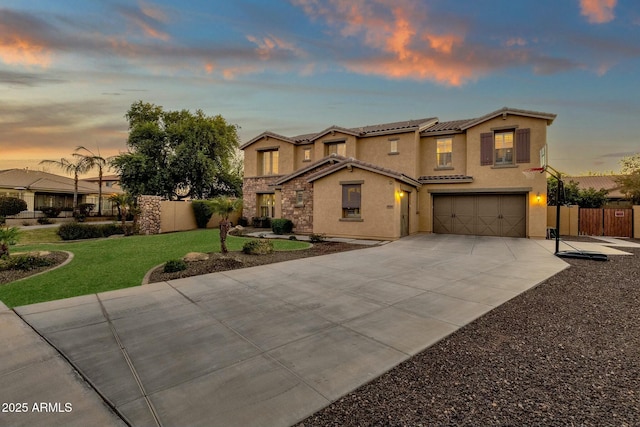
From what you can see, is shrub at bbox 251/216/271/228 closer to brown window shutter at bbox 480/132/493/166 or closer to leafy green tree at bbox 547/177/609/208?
brown window shutter at bbox 480/132/493/166

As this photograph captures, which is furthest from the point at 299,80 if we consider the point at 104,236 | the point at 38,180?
the point at 38,180

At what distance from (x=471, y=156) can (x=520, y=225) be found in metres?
4.90

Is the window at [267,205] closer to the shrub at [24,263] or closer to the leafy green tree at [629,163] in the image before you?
the shrub at [24,263]

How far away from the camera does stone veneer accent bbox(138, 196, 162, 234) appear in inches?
702

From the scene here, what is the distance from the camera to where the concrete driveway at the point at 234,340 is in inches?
97.7

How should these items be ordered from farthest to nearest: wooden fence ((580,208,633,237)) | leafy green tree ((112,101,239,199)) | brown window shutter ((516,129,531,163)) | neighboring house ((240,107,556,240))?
leafy green tree ((112,101,239,199))
wooden fence ((580,208,633,237))
brown window shutter ((516,129,531,163))
neighboring house ((240,107,556,240))

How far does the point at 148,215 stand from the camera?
58.9 ft

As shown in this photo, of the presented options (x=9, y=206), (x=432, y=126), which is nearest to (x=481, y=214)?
(x=432, y=126)

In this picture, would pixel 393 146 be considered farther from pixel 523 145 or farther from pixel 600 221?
pixel 600 221

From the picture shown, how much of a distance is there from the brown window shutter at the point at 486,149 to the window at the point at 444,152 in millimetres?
1816

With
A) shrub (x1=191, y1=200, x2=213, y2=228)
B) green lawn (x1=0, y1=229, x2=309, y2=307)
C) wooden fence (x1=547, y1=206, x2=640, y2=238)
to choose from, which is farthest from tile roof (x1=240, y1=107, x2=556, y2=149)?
green lawn (x1=0, y1=229, x2=309, y2=307)

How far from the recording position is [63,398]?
254 cm

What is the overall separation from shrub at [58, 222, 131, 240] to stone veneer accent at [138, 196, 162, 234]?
2.91 ft

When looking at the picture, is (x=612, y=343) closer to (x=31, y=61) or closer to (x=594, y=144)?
(x=31, y=61)
